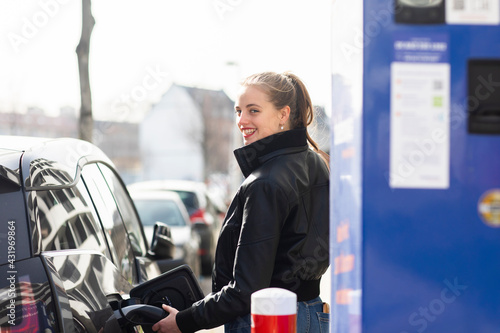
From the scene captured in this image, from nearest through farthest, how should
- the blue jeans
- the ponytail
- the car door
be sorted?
the blue jeans
the ponytail
the car door

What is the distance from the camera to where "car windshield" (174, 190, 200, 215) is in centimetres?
1355

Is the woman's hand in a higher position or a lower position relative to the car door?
lower

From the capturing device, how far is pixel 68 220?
2.97m

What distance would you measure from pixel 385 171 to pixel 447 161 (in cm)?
16

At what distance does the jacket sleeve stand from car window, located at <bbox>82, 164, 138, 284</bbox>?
97cm

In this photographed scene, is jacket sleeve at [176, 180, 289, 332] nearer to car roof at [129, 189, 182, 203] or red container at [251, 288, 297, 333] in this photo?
red container at [251, 288, 297, 333]

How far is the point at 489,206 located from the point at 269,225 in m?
1.04

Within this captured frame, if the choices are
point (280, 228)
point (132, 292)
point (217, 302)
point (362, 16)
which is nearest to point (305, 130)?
point (280, 228)

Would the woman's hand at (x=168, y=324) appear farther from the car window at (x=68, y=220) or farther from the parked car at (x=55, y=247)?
the car window at (x=68, y=220)

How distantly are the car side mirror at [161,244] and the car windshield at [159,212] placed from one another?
6.19 m

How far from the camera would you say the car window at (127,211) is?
430 centimetres

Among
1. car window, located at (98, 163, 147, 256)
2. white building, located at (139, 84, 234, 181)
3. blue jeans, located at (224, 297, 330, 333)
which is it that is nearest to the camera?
blue jeans, located at (224, 297, 330, 333)

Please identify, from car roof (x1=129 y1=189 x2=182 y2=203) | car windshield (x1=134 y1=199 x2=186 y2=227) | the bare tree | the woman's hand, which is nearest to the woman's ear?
the woman's hand

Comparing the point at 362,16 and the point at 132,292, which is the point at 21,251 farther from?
the point at 362,16
